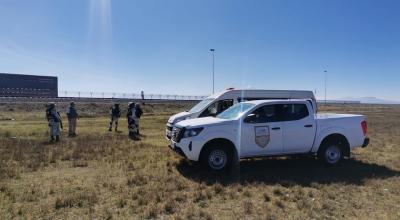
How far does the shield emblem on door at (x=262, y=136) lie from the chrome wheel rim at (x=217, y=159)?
3.11ft

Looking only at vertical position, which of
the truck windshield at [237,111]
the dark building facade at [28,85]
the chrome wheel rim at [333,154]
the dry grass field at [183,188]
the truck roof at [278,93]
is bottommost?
the dry grass field at [183,188]

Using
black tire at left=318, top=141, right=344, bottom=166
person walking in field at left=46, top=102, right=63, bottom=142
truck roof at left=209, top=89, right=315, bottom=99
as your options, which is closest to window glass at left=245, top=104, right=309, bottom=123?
black tire at left=318, top=141, right=344, bottom=166

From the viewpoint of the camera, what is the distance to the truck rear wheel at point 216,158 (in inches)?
389

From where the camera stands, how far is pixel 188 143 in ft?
32.4

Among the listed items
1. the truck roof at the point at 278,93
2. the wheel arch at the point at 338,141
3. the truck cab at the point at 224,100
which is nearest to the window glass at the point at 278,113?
the wheel arch at the point at 338,141

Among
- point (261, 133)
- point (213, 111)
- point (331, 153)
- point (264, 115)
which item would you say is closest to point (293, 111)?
point (264, 115)

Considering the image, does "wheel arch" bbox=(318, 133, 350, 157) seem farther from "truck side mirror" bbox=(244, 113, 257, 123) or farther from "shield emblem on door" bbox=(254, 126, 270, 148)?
"truck side mirror" bbox=(244, 113, 257, 123)

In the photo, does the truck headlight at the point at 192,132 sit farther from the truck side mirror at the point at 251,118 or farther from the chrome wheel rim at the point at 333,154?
the chrome wheel rim at the point at 333,154

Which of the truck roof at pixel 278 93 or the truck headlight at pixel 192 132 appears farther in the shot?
the truck roof at pixel 278 93

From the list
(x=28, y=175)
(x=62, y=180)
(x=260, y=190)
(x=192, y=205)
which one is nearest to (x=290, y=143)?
(x=260, y=190)

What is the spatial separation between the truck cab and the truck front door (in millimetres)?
3740

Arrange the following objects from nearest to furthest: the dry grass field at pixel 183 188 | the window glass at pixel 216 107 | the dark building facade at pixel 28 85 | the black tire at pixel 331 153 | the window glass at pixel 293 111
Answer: the dry grass field at pixel 183 188, the window glass at pixel 293 111, the black tire at pixel 331 153, the window glass at pixel 216 107, the dark building facade at pixel 28 85

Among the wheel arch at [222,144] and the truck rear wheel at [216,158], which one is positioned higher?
the wheel arch at [222,144]

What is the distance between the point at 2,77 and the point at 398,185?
8873cm
